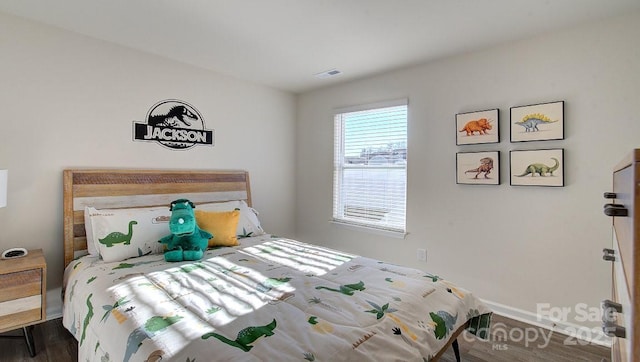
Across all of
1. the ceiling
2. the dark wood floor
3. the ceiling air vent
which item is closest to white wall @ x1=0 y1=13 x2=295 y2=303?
the ceiling

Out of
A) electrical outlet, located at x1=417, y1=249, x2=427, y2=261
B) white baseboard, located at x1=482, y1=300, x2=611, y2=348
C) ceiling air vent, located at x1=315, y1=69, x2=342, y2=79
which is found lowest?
white baseboard, located at x1=482, y1=300, x2=611, y2=348

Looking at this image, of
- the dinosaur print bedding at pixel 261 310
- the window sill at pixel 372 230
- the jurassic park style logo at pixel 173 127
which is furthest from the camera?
the window sill at pixel 372 230

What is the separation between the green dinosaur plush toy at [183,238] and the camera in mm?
2367

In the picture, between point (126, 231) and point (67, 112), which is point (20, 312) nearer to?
point (126, 231)

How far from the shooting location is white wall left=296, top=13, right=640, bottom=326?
226 centimetres

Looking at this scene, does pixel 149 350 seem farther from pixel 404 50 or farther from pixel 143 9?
pixel 404 50

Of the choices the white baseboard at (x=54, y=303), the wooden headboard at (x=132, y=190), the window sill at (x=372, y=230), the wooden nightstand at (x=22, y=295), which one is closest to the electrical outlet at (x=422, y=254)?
Result: the window sill at (x=372, y=230)

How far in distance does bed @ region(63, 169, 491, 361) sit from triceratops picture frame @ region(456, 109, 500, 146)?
1475 mm

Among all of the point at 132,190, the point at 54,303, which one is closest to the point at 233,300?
the point at 132,190

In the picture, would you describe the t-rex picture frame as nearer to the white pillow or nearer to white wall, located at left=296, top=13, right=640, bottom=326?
white wall, located at left=296, top=13, right=640, bottom=326

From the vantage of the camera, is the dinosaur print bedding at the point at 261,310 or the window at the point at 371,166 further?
the window at the point at 371,166

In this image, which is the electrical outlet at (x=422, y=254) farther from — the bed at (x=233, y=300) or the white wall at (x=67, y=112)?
the white wall at (x=67, y=112)

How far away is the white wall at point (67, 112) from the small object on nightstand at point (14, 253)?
205mm

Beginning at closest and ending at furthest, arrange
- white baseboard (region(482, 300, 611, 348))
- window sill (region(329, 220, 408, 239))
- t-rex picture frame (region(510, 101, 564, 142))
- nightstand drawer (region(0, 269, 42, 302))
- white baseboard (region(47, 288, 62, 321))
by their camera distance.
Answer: nightstand drawer (region(0, 269, 42, 302))
white baseboard (region(482, 300, 611, 348))
t-rex picture frame (region(510, 101, 564, 142))
white baseboard (region(47, 288, 62, 321))
window sill (region(329, 220, 408, 239))
